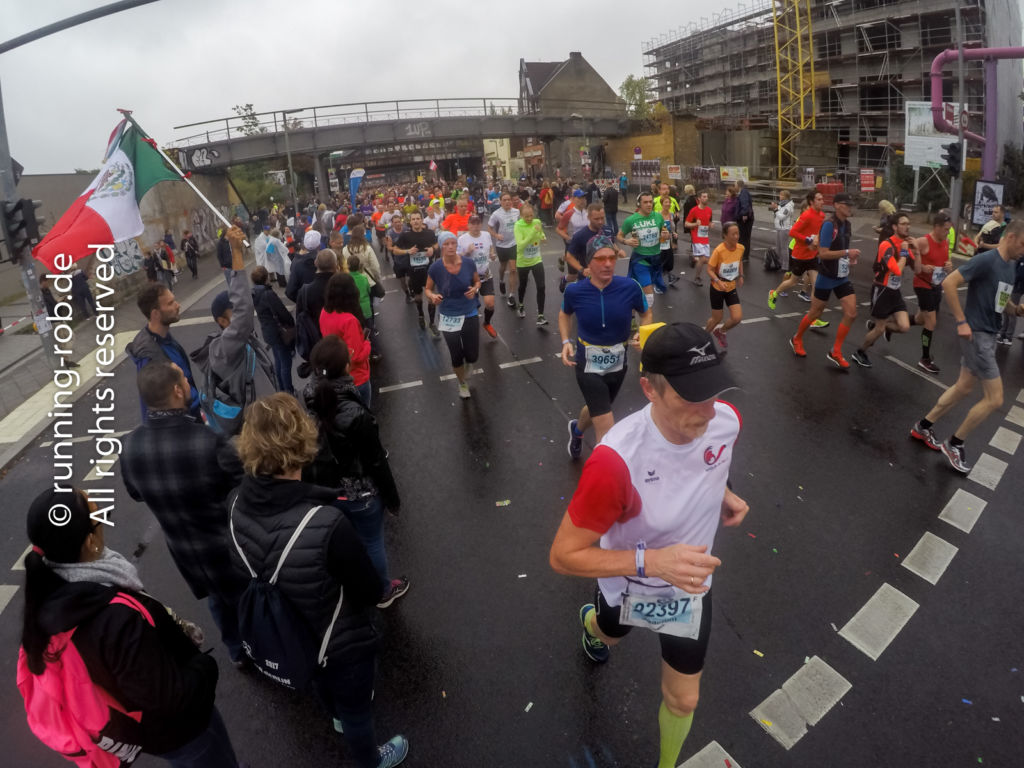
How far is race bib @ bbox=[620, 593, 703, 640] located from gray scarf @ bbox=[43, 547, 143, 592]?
77.5 inches

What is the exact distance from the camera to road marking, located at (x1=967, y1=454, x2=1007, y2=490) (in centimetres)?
527

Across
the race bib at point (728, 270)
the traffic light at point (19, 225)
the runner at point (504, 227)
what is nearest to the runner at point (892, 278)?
the race bib at point (728, 270)

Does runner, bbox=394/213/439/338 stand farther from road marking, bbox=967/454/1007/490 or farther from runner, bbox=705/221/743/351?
road marking, bbox=967/454/1007/490

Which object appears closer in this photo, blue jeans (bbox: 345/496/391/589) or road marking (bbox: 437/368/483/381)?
blue jeans (bbox: 345/496/391/589)

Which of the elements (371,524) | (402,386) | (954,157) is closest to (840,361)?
(402,386)

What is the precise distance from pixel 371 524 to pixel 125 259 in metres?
17.1

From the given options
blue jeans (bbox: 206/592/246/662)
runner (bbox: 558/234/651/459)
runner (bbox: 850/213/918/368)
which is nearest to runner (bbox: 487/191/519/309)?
runner (bbox: 850/213/918/368)

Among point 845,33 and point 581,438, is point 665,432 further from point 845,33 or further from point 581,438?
point 845,33

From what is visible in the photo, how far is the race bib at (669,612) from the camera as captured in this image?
2.63 m

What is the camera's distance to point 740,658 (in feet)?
11.9

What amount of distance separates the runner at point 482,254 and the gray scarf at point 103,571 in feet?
24.2

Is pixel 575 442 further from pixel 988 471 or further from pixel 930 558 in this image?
pixel 988 471

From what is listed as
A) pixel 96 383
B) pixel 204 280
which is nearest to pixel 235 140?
pixel 204 280

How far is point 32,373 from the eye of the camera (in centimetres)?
1133
